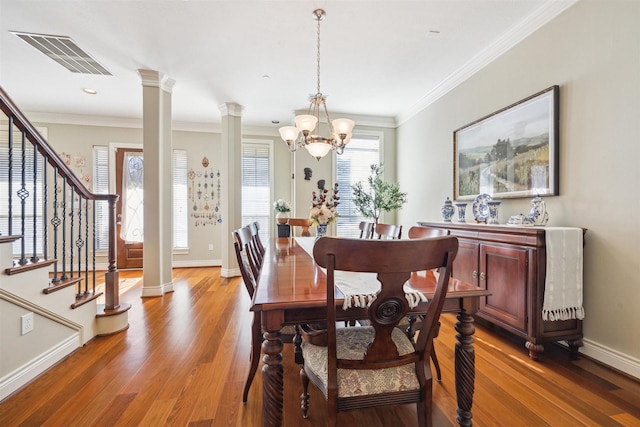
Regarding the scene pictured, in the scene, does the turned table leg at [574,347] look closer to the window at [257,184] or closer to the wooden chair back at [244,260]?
the wooden chair back at [244,260]

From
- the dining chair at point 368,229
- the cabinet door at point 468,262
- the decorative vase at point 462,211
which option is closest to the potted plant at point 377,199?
Answer: the decorative vase at point 462,211

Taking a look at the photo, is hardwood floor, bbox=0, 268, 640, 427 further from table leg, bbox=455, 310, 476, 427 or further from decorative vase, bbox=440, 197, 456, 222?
decorative vase, bbox=440, 197, 456, 222

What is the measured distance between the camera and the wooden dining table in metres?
1.04

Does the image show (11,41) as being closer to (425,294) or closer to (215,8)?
(215,8)

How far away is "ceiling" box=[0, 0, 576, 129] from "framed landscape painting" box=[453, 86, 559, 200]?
0.68 metres

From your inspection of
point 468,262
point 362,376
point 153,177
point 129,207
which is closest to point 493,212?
point 468,262

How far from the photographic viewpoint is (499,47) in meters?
2.78

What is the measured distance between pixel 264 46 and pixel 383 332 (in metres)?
2.96

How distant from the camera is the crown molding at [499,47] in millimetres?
2252

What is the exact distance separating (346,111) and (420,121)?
1223 mm

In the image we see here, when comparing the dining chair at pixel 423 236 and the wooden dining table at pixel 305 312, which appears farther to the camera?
the dining chair at pixel 423 236

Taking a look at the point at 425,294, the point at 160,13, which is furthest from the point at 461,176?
the point at 160,13

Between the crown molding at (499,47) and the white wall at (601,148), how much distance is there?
62 mm

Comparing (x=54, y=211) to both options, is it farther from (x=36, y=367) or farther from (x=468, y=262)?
(x=468, y=262)
